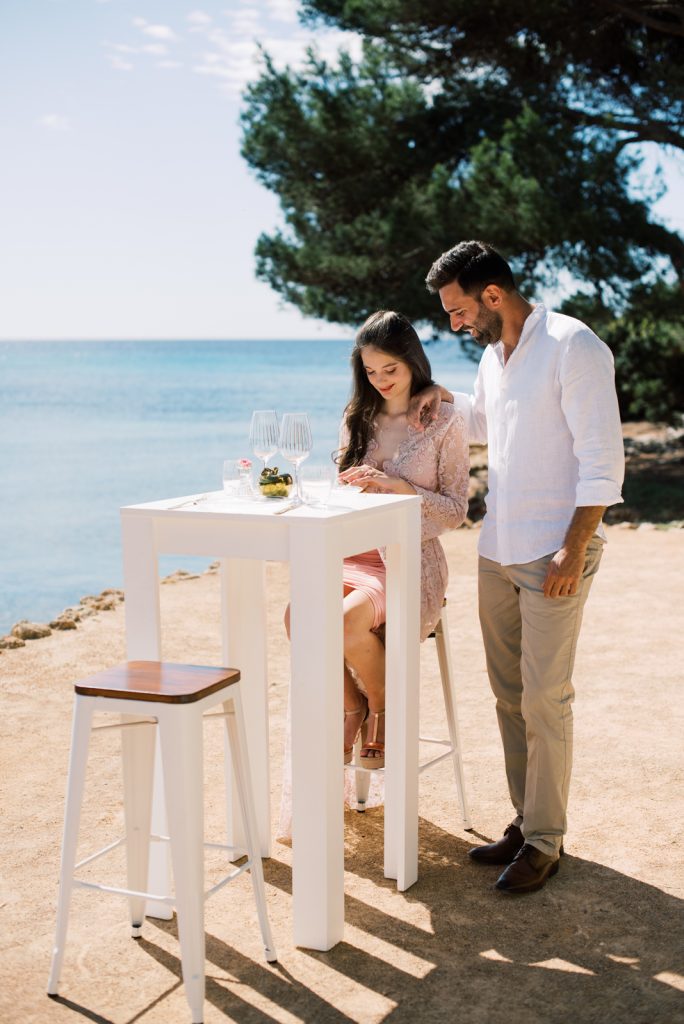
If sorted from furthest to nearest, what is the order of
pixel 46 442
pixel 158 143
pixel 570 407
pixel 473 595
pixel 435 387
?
pixel 158 143 < pixel 46 442 < pixel 473 595 < pixel 435 387 < pixel 570 407

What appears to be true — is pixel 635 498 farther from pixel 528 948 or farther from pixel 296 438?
pixel 528 948

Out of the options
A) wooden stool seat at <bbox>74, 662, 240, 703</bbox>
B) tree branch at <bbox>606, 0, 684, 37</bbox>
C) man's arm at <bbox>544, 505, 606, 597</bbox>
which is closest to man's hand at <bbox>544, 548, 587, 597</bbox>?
man's arm at <bbox>544, 505, 606, 597</bbox>

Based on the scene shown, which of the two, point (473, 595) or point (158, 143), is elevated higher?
point (158, 143)

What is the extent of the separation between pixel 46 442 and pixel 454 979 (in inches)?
805

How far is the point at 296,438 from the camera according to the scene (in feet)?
9.70

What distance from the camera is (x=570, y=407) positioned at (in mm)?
2930

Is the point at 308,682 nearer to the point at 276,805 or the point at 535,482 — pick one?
the point at 535,482

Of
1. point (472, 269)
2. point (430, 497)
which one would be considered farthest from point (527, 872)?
point (472, 269)

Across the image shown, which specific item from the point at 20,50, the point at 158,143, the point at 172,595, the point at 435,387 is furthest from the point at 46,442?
the point at 158,143

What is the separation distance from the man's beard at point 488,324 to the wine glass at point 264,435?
2.00 ft

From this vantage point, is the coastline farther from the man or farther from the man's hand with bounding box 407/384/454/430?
the man

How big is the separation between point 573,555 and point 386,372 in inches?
35.9

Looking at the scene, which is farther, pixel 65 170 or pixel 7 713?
pixel 65 170

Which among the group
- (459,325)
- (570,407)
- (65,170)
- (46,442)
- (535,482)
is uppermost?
(65,170)
